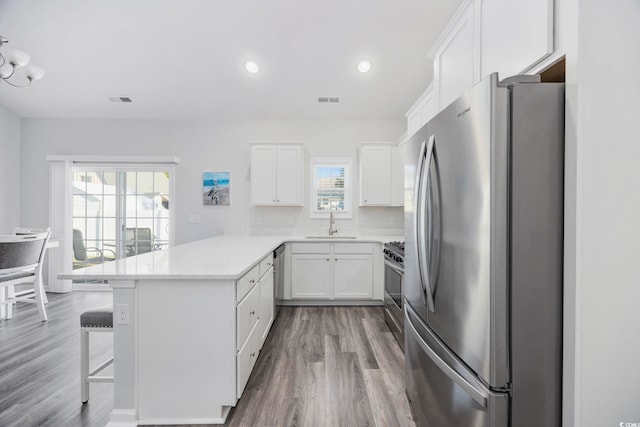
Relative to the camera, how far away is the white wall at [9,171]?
173 inches

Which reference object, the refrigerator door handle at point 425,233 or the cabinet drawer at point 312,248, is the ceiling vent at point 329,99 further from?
the refrigerator door handle at point 425,233

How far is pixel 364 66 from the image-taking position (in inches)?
144

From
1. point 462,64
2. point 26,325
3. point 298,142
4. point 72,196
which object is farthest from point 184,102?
point 462,64

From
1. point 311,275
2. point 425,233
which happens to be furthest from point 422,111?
point 311,275

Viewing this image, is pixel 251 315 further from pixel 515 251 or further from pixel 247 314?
pixel 515 251

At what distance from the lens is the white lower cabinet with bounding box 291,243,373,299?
3.97m

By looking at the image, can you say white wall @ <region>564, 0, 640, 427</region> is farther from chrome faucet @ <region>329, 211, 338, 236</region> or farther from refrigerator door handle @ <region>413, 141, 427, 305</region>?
chrome faucet @ <region>329, 211, 338, 236</region>

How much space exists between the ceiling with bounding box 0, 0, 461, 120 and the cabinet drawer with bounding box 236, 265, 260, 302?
2.50 metres

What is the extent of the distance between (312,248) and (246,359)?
6.85 feet

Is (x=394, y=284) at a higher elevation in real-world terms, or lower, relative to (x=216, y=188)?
lower

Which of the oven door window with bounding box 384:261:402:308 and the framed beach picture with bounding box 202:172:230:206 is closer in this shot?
the oven door window with bounding box 384:261:402:308

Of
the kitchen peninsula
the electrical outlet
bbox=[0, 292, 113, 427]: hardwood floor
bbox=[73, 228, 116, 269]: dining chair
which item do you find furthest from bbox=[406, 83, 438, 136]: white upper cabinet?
bbox=[73, 228, 116, 269]: dining chair

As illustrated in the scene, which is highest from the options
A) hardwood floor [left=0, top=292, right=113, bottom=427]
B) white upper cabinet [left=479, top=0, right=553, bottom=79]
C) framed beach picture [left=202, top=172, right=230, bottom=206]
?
white upper cabinet [left=479, top=0, right=553, bottom=79]

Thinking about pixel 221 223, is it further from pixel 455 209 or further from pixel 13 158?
pixel 455 209
